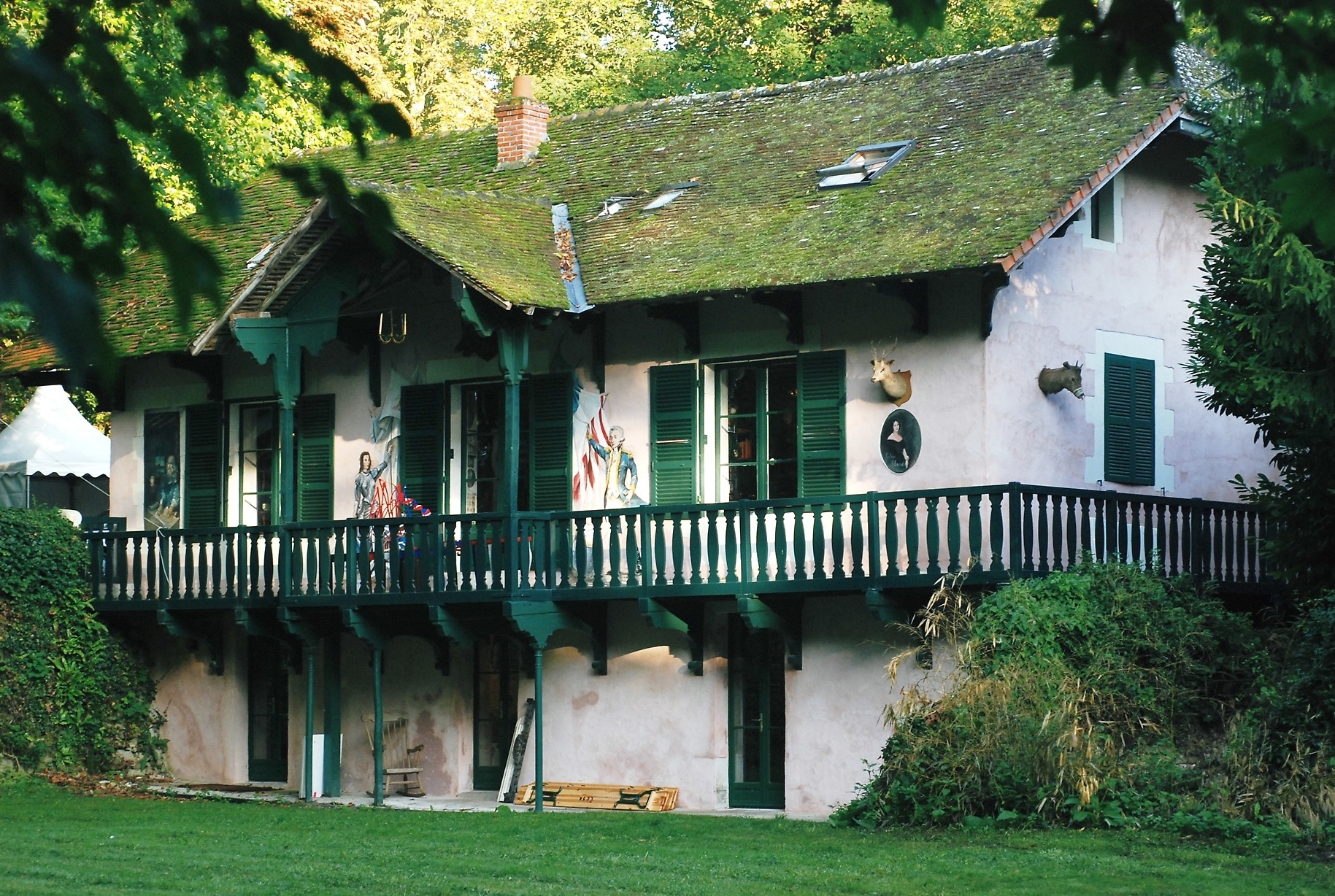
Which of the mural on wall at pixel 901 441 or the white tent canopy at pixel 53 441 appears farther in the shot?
the white tent canopy at pixel 53 441

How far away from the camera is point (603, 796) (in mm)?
20953

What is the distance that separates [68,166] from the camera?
5055 millimetres

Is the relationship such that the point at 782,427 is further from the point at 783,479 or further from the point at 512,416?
the point at 512,416

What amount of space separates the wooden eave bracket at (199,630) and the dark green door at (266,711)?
0.39 metres

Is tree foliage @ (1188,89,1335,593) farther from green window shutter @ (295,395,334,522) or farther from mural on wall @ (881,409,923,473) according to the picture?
green window shutter @ (295,395,334,522)

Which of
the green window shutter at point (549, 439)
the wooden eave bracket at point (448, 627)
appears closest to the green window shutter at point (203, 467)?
the wooden eave bracket at point (448, 627)

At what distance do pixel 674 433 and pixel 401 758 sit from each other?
5.21m

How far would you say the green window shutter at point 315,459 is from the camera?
23750mm

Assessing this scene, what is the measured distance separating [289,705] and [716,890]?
1186cm

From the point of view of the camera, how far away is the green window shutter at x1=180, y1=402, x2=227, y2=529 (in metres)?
24.5

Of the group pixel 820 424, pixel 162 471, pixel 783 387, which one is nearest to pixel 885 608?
pixel 820 424

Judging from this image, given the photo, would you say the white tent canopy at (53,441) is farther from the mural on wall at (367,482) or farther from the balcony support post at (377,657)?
the balcony support post at (377,657)

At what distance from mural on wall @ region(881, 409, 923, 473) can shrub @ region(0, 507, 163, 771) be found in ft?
32.9

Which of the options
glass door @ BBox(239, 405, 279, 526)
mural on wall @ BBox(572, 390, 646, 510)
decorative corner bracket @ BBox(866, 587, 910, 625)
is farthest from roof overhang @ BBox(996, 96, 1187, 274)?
glass door @ BBox(239, 405, 279, 526)
